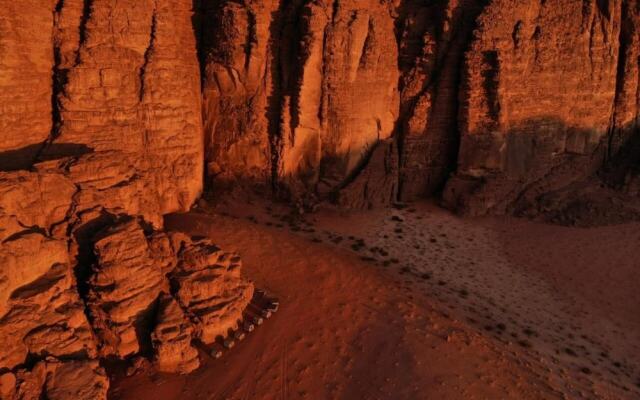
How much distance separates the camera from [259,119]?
1747cm

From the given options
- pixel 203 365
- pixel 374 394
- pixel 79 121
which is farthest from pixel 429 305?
pixel 79 121

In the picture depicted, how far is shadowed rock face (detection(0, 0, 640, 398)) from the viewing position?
879cm

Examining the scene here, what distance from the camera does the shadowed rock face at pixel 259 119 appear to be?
8.79m

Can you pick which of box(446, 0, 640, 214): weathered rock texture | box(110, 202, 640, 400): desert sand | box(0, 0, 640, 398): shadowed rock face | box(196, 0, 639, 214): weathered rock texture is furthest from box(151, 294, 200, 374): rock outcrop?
box(446, 0, 640, 214): weathered rock texture

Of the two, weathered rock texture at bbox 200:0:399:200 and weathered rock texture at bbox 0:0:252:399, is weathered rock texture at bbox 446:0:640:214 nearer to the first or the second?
weathered rock texture at bbox 200:0:399:200

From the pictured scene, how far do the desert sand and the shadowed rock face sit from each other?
1030 millimetres

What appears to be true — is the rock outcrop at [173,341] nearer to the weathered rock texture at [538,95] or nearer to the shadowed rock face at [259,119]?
the shadowed rock face at [259,119]

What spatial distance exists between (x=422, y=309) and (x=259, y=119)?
9885 millimetres

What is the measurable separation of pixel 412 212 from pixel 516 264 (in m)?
4.65

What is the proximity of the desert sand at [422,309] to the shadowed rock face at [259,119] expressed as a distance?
1.03 m

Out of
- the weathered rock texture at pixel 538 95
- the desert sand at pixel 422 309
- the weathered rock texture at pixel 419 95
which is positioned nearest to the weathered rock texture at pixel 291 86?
the weathered rock texture at pixel 419 95

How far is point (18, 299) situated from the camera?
714 cm

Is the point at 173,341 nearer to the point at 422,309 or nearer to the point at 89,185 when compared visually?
the point at 89,185

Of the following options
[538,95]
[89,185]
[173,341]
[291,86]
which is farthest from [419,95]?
[173,341]
